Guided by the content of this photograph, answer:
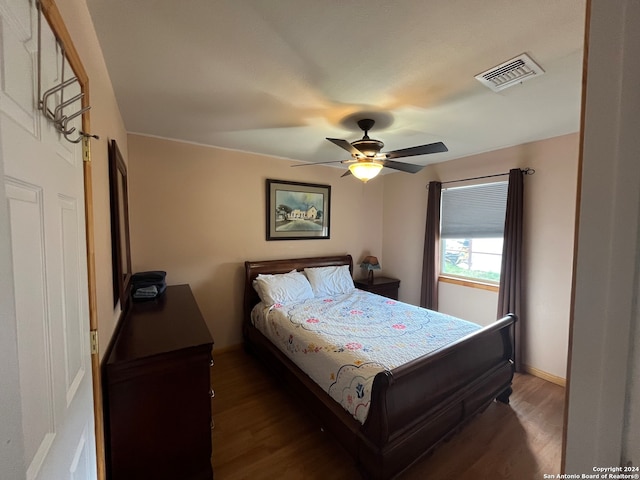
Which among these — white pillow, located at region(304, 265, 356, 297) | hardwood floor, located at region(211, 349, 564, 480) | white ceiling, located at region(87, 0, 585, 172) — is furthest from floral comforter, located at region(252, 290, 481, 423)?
white ceiling, located at region(87, 0, 585, 172)

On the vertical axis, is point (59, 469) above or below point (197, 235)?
below

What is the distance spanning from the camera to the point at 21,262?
57 centimetres

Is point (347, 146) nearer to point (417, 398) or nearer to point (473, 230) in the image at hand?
point (417, 398)

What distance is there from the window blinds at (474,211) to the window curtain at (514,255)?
16 centimetres

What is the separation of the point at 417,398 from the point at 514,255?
210 centimetres

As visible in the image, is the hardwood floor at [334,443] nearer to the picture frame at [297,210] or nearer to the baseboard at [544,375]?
the baseboard at [544,375]

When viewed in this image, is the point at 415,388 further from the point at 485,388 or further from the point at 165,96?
the point at 165,96

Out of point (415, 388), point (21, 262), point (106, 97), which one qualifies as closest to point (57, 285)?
point (21, 262)

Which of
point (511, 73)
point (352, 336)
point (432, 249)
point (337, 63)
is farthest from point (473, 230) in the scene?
point (337, 63)

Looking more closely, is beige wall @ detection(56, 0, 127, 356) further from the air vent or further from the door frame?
the air vent

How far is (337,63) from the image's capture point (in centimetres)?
155

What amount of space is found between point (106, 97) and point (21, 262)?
149 cm

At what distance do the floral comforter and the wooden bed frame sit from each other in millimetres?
100

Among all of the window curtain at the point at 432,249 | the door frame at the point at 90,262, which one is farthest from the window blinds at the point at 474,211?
the door frame at the point at 90,262
